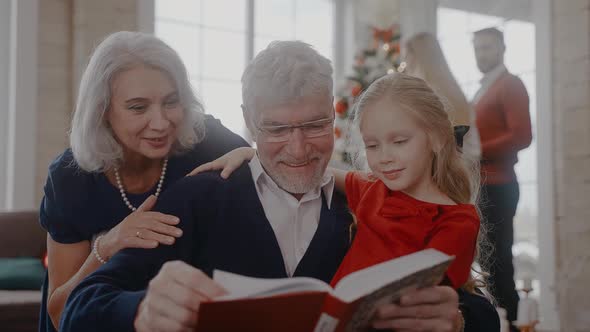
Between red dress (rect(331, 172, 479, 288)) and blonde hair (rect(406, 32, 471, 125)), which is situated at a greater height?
blonde hair (rect(406, 32, 471, 125))

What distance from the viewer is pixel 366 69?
571cm

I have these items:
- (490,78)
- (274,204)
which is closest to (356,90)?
(490,78)

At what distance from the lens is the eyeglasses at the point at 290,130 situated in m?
1.52

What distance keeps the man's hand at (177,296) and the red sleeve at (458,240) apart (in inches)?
23.6

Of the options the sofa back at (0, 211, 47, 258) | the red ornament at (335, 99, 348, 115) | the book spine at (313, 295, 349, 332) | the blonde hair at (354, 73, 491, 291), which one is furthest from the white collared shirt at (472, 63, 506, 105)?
the book spine at (313, 295, 349, 332)

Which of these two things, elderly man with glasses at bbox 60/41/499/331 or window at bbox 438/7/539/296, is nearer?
elderly man with glasses at bbox 60/41/499/331

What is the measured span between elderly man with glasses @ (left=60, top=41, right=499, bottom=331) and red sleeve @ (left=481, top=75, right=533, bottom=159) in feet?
7.02

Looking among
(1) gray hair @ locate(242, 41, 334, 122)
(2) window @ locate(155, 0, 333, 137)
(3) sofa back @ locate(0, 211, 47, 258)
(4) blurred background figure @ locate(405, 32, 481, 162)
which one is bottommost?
(3) sofa back @ locate(0, 211, 47, 258)

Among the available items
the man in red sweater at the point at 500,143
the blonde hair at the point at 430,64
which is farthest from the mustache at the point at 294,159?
the man in red sweater at the point at 500,143

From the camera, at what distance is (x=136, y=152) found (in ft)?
6.41

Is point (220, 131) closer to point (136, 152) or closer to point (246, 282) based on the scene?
point (136, 152)

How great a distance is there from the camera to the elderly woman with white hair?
6.06 ft

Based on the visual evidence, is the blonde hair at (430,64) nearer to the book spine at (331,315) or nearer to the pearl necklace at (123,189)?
the pearl necklace at (123,189)

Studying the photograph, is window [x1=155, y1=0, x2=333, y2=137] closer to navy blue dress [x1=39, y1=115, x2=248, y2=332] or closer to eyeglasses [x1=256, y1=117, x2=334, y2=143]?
navy blue dress [x1=39, y1=115, x2=248, y2=332]
